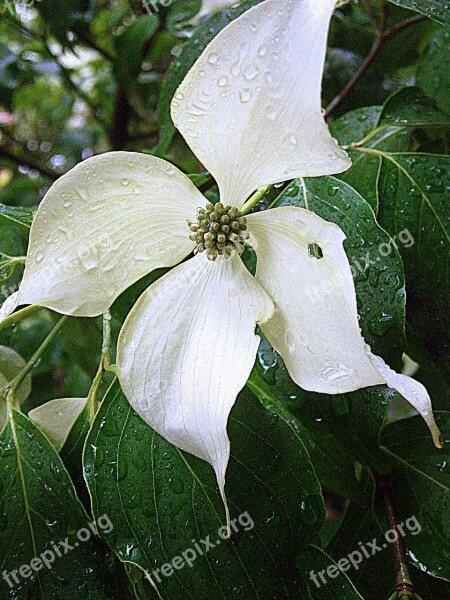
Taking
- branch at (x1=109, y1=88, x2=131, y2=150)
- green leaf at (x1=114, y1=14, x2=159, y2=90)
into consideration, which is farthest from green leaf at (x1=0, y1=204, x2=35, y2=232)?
branch at (x1=109, y1=88, x2=131, y2=150)

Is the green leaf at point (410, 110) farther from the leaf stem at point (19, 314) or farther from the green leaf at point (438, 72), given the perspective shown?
the leaf stem at point (19, 314)

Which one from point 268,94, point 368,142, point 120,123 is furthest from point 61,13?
point 268,94

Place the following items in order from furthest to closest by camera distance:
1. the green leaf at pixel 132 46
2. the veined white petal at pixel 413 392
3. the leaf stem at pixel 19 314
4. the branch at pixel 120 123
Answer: the branch at pixel 120 123 < the green leaf at pixel 132 46 < the leaf stem at pixel 19 314 < the veined white petal at pixel 413 392

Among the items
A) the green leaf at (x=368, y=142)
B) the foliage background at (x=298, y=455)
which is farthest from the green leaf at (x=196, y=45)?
the green leaf at (x=368, y=142)

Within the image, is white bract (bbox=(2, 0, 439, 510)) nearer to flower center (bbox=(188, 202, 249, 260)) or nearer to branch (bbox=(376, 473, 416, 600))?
flower center (bbox=(188, 202, 249, 260))

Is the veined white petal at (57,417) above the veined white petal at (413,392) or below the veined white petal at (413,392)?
below

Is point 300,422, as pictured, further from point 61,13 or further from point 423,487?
point 61,13

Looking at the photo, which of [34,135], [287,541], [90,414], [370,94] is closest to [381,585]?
[287,541]
